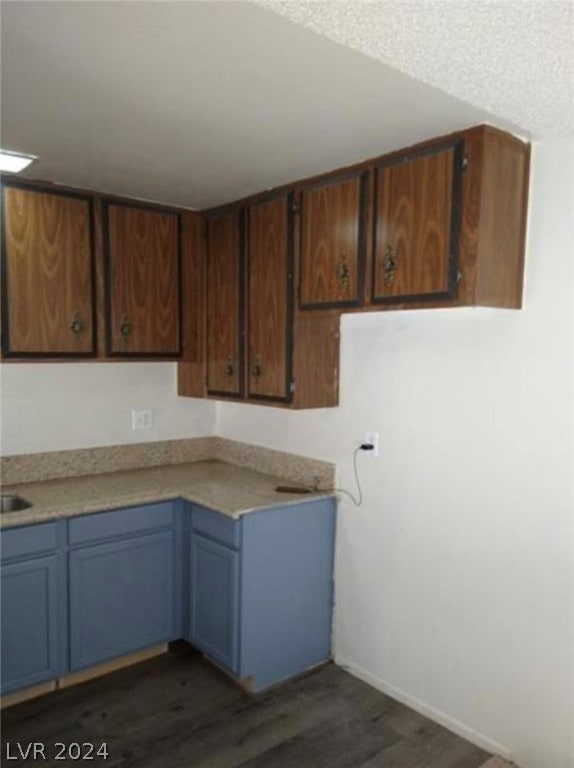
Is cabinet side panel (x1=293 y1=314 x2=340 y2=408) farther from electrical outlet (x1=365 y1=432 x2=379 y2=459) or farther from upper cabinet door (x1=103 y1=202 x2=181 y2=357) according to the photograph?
upper cabinet door (x1=103 y1=202 x2=181 y2=357)

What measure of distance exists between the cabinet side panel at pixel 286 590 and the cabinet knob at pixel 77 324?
1.21 m

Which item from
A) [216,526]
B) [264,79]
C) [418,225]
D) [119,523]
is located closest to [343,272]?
[418,225]

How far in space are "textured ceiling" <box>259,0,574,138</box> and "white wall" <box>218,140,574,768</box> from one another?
595 millimetres

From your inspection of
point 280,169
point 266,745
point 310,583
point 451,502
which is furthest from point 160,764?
point 280,169

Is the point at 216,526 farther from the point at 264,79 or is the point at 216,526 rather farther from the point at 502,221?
the point at 264,79

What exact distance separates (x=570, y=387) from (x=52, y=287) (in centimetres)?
224

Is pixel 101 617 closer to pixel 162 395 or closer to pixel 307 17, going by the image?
pixel 162 395

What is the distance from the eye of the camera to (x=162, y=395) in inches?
133

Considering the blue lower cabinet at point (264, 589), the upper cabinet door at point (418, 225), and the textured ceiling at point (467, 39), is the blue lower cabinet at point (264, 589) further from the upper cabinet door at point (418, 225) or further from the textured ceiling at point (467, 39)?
the textured ceiling at point (467, 39)

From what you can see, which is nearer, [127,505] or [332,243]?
[332,243]

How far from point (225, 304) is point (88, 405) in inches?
36.4

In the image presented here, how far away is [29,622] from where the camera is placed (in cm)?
243

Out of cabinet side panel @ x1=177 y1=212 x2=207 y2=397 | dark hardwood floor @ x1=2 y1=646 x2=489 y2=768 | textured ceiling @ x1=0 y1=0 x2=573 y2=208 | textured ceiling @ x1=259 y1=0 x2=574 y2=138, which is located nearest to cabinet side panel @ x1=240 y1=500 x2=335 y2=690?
dark hardwood floor @ x1=2 y1=646 x2=489 y2=768

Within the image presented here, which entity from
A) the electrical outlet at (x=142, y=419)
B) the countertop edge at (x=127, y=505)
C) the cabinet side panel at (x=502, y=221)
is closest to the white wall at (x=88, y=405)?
the electrical outlet at (x=142, y=419)
